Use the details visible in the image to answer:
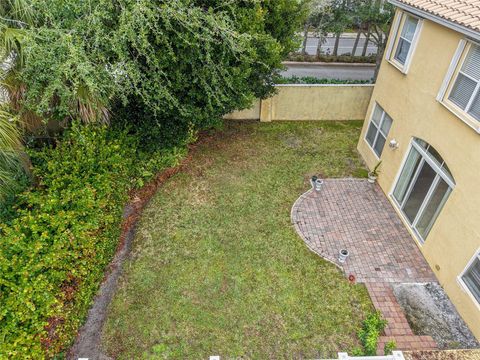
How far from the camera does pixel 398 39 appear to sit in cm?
959

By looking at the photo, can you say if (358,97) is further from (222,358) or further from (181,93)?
(222,358)

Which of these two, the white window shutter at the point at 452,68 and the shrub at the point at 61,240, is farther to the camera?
the white window shutter at the point at 452,68

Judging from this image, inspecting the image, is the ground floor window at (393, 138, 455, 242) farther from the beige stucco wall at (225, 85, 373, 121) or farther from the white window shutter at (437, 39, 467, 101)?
the beige stucco wall at (225, 85, 373, 121)

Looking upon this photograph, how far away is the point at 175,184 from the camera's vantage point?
1082cm

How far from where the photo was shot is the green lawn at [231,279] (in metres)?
6.76

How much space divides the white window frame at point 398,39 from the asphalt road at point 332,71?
11523mm

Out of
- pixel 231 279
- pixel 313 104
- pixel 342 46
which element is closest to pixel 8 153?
pixel 231 279

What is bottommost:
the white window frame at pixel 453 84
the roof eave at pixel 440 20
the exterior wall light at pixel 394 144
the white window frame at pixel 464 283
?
the white window frame at pixel 464 283

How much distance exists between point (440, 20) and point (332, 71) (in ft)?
51.8

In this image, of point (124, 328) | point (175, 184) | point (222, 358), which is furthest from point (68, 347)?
point (175, 184)

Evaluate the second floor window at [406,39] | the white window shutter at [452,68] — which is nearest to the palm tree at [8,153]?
the white window shutter at [452,68]

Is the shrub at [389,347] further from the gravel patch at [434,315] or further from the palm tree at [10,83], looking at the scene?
the palm tree at [10,83]

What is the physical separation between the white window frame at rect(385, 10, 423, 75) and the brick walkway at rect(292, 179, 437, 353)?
3958 mm

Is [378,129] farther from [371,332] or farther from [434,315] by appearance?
[371,332]
